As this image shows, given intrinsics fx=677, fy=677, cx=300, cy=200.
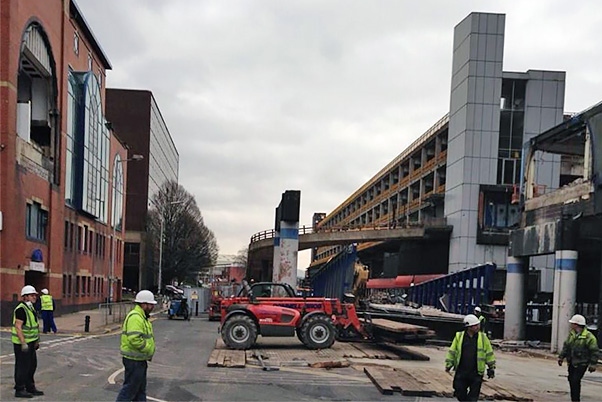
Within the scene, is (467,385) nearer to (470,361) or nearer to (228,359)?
(470,361)

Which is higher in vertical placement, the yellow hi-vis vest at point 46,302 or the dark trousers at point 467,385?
the dark trousers at point 467,385

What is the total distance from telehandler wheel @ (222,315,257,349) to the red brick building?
1408 cm

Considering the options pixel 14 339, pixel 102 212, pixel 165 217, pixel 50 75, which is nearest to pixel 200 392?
pixel 14 339

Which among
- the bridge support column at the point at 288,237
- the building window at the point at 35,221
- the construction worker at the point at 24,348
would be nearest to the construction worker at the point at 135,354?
the construction worker at the point at 24,348

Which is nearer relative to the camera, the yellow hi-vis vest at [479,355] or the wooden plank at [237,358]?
the yellow hi-vis vest at [479,355]

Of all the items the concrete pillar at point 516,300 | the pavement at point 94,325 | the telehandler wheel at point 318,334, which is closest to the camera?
the telehandler wheel at point 318,334

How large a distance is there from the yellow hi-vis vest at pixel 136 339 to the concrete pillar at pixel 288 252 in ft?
78.4

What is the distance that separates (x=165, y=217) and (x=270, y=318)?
5918 centimetres

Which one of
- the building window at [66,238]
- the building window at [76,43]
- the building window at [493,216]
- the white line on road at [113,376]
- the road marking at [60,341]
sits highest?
the building window at [76,43]

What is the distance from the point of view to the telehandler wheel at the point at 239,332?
19.6 m

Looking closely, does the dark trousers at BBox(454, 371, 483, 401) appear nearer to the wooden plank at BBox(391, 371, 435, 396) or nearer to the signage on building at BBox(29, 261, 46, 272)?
the wooden plank at BBox(391, 371, 435, 396)

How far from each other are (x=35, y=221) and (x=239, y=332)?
18.8 m

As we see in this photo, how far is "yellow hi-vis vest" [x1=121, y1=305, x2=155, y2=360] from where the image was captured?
345 inches

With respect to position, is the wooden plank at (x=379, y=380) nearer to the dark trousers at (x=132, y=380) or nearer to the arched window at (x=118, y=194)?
the dark trousers at (x=132, y=380)
